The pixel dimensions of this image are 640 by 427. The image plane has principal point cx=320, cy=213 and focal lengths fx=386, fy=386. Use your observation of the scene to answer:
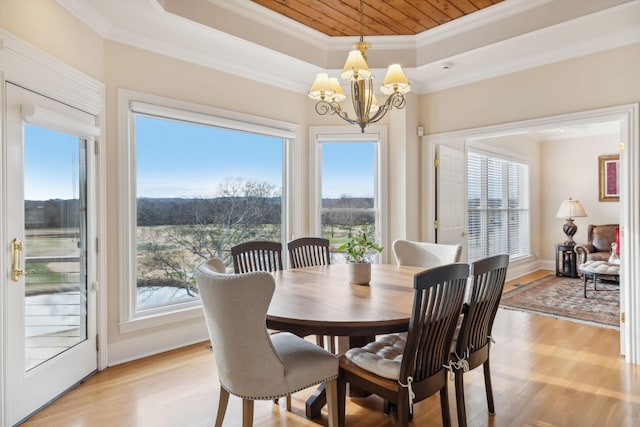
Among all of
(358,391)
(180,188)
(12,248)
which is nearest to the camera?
(12,248)

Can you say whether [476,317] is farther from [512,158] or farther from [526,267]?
[526,267]

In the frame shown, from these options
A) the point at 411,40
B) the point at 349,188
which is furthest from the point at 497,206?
the point at 411,40

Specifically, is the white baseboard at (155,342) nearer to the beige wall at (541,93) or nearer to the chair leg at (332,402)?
the chair leg at (332,402)

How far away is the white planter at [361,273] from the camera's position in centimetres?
258

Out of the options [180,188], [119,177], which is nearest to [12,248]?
[119,177]

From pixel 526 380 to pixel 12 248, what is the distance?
137 inches

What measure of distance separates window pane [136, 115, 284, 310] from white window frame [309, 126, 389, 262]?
438 millimetres

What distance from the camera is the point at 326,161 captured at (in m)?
4.57

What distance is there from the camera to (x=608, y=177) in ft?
23.0

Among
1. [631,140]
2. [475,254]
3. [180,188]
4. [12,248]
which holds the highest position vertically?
[631,140]

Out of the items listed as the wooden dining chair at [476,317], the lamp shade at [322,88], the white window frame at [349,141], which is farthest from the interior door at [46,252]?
the wooden dining chair at [476,317]

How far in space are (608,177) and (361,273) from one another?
22.0ft

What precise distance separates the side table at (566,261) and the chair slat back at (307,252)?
17.2 ft

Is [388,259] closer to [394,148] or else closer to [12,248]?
[394,148]
